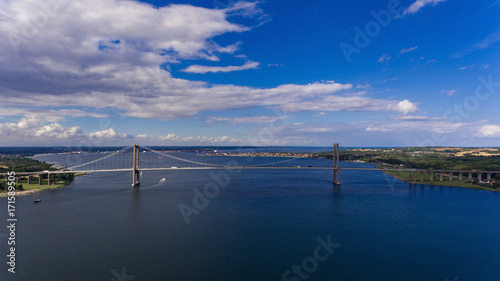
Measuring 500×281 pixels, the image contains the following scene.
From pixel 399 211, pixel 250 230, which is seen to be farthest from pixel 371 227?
pixel 250 230

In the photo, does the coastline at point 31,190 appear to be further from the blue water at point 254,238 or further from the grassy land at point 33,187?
the blue water at point 254,238

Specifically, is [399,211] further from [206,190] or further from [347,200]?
[206,190]

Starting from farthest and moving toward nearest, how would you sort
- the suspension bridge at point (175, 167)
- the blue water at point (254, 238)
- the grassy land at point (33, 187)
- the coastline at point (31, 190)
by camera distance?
the suspension bridge at point (175, 167), the grassy land at point (33, 187), the coastline at point (31, 190), the blue water at point (254, 238)

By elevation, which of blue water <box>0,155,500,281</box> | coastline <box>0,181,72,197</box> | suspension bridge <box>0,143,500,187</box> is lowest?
blue water <box>0,155,500,281</box>

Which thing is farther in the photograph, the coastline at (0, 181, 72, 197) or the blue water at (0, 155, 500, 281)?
the coastline at (0, 181, 72, 197)

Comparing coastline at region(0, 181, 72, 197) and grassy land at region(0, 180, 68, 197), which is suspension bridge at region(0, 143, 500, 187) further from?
coastline at region(0, 181, 72, 197)

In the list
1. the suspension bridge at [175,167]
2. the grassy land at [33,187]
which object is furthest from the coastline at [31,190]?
the suspension bridge at [175,167]

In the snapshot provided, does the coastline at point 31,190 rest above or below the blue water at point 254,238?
above

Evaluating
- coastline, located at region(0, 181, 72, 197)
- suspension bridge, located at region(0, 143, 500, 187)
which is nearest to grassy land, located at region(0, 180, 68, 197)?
coastline, located at region(0, 181, 72, 197)

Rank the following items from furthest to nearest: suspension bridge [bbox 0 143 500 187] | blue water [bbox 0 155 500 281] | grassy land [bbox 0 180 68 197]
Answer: suspension bridge [bbox 0 143 500 187] < grassy land [bbox 0 180 68 197] < blue water [bbox 0 155 500 281]

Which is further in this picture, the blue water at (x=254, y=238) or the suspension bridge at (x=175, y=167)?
the suspension bridge at (x=175, y=167)
